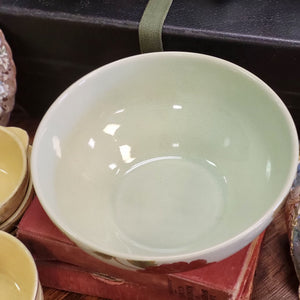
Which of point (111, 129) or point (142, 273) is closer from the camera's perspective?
point (142, 273)

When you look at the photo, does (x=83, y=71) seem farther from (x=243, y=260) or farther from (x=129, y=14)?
(x=243, y=260)

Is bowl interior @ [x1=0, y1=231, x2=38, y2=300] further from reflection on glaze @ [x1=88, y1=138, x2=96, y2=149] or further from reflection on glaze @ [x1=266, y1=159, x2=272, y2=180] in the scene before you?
reflection on glaze @ [x1=266, y1=159, x2=272, y2=180]

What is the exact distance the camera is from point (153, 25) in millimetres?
684

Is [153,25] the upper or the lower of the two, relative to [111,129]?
upper

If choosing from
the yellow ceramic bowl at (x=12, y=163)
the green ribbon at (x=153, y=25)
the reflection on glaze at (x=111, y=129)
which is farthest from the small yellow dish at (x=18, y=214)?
the green ribbon at (x=153, y=25)

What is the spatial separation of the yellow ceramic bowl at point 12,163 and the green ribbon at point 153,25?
0.20 metres

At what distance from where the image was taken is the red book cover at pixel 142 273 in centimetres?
58

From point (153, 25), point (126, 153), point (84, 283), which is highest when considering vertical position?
point (153, 25)

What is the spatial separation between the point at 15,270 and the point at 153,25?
338mm

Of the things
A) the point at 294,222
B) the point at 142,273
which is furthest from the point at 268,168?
the point at 142,273

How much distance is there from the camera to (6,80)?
766mm

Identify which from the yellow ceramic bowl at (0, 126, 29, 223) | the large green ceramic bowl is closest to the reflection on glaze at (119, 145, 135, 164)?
the large green ceramic bowl

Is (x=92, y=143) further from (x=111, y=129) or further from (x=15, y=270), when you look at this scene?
(x=15, y=270)

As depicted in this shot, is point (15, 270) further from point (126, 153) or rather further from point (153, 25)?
point (153, 25)
